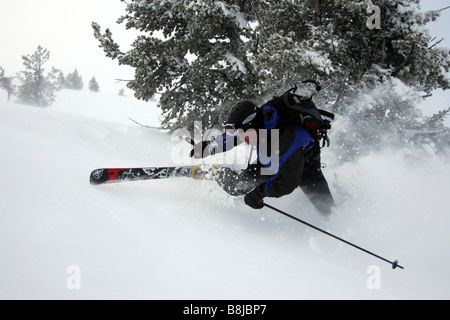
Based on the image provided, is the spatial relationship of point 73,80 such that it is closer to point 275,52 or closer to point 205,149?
point 275,52

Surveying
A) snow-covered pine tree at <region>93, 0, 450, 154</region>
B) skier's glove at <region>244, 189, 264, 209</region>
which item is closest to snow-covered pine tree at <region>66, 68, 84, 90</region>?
snow-covered pine tree at <region>93, 0, 450, 154</region>

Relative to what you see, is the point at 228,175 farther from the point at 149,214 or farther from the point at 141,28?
the point at 141,28

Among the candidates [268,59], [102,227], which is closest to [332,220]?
[102,227]

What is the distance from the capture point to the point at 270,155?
3893 millimetres

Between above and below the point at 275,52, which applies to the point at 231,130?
below

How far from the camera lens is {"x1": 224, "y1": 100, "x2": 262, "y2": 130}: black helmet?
3.82 metres

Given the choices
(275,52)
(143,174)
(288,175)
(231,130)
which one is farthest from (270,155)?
(275,52)

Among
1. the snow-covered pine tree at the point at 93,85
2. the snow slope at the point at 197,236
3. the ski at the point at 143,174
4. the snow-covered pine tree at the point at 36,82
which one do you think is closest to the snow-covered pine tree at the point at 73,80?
the snow-covered pine tree at the point at 93,85

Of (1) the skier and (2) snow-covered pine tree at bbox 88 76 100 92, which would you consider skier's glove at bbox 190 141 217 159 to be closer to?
(1) the skier

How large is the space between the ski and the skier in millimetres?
403

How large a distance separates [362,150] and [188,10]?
6481 mm

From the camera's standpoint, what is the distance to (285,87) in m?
7.70

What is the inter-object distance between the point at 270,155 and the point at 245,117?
67 centimetres

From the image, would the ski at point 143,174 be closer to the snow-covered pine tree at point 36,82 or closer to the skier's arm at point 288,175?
the skier's arm at point 288,175
